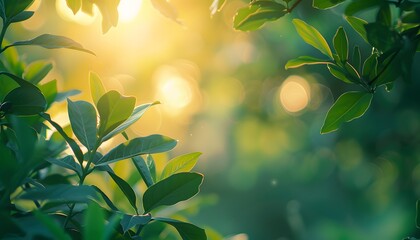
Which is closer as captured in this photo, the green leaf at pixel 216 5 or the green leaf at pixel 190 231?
the green leaf at pixel 190 231

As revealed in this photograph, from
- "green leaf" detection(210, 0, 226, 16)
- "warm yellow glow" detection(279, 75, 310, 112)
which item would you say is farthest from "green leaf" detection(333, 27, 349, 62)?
"warm yellow glow" detection(279, 75, 310, 112)

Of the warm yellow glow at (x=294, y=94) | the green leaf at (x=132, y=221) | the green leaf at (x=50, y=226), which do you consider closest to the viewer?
the green leaf at (x=50, y=226)

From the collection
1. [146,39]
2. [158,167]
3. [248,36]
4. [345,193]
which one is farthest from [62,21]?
[158,167]

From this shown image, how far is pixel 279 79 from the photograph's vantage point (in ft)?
21.3

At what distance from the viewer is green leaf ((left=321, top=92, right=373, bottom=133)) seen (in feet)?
2.97

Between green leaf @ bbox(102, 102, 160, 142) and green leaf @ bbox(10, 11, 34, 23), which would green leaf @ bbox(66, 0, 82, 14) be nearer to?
green leaf @ bbox(10, 11, 34, 23)

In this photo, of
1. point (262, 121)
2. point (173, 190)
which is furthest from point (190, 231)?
point (262, 121)

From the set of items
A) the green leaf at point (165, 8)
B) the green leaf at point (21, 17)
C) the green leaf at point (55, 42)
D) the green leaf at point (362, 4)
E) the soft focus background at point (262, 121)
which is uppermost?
the green leaf at point (362, 4)

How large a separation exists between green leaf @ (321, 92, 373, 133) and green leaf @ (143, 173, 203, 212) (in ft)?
0.81

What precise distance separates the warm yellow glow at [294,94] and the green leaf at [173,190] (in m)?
5.75

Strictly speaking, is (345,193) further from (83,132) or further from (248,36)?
(83,132)

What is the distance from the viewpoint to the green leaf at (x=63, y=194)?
666 millimetres

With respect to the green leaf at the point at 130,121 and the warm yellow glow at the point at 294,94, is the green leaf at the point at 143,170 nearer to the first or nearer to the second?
the green leaf at the point at 130,121

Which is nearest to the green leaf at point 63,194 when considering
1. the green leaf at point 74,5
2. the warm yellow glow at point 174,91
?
the green leaf at point 74,5
